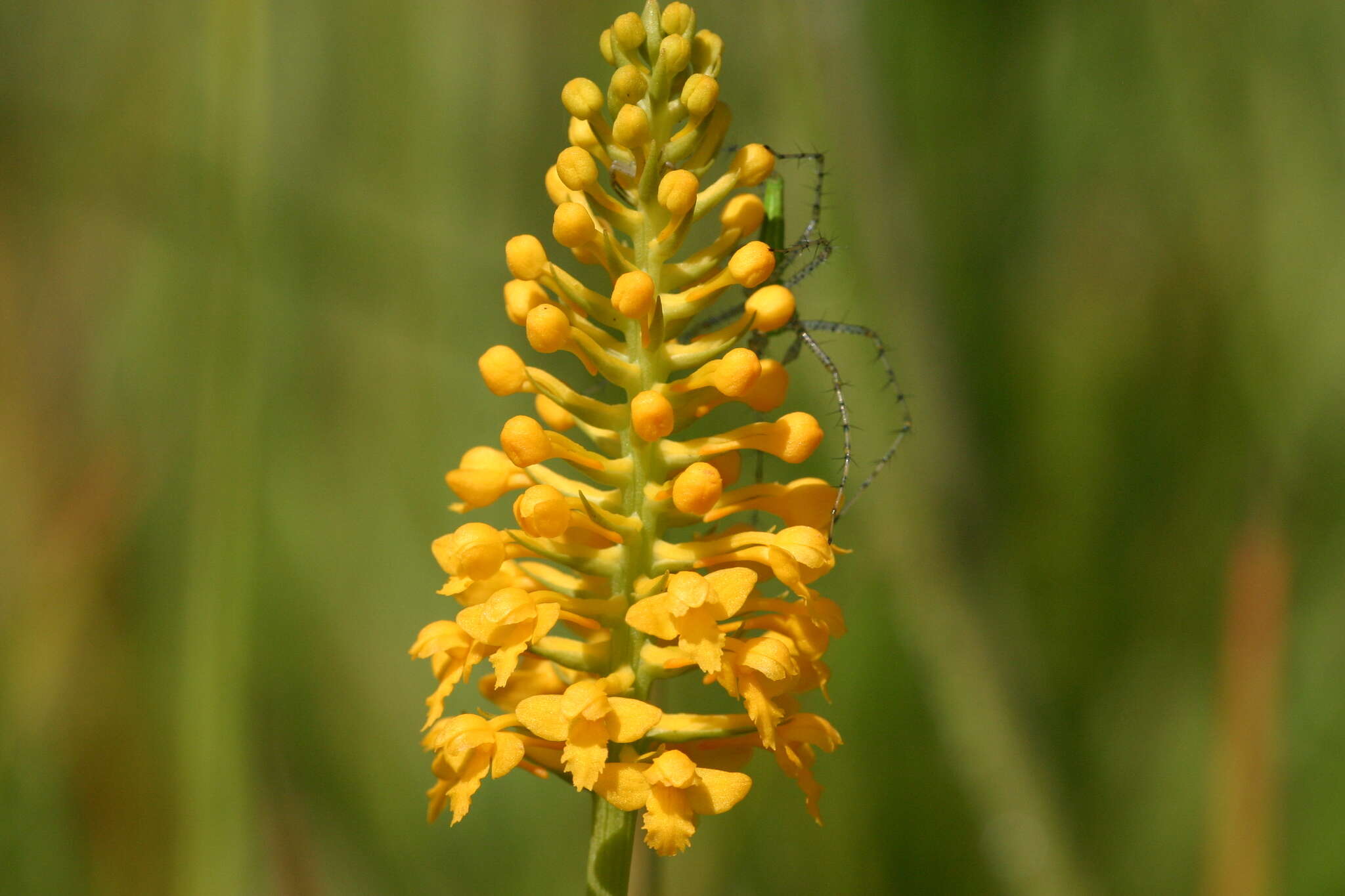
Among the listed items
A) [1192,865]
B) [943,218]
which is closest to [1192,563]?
[1192,865]

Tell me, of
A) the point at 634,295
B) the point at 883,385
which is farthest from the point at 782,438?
the point at 883,385

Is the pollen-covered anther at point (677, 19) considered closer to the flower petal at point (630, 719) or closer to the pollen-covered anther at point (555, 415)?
the pollen-covered anther at point (555, 415)

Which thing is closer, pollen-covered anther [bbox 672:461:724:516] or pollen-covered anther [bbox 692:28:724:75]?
pollen-covered anther [bbox 672:461:724:516]

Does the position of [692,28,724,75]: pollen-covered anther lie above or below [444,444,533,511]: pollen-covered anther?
above

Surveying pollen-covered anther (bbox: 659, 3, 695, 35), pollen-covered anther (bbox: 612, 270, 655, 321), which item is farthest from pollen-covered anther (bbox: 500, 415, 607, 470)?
pollen-covered anther (bbox: 659, 3, 695, 35)

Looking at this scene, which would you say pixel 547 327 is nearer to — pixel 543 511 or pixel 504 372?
pixel 504 372

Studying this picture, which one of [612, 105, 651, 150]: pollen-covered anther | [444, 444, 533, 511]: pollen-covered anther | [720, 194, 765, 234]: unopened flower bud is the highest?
[612, 105, 651, 150]: pollen-covered anther

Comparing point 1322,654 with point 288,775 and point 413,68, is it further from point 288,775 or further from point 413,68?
point 413,68

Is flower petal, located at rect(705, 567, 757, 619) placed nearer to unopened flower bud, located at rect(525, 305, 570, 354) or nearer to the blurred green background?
unopened flower bud, located at rect(525, 305, 570, 354)
